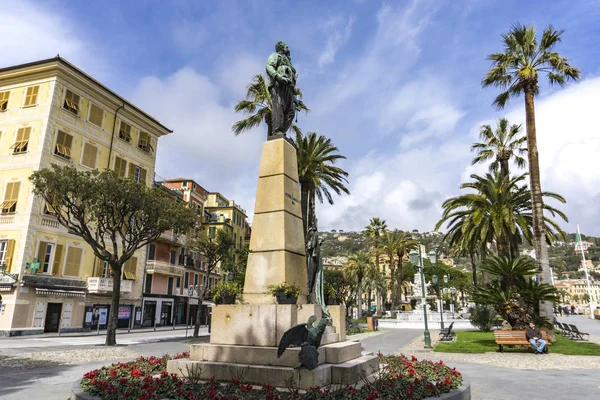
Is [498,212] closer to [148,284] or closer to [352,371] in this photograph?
[352,371]

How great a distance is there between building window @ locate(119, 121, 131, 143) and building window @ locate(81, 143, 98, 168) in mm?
3370

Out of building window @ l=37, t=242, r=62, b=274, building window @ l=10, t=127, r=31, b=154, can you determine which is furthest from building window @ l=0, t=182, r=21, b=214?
building window @ l=37, t=242, r=62, b=274

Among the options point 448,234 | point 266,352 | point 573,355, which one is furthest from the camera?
point 448,234

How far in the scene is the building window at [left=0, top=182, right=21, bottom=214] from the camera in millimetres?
25984

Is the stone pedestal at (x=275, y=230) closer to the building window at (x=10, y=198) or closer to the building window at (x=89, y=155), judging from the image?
the building window at (x=10, y=198)

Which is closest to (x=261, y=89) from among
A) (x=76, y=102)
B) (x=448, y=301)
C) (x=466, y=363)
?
(x=76, y=102)

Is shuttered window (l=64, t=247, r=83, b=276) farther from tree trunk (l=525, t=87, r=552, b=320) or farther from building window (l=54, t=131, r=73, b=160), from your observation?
tree trunk (l=525, t=87, r=552, b=320)

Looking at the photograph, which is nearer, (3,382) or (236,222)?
(3,382)

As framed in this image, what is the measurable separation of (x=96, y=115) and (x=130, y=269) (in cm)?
1306

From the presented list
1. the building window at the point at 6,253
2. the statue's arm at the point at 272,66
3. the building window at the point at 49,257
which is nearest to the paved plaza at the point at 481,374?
the statue's arm at the point at 272,66

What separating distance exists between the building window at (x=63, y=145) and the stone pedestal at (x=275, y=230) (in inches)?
951

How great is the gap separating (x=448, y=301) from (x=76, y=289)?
69.4m

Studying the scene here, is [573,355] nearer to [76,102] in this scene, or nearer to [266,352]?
[266,352]

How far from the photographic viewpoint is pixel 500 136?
2897 cm
